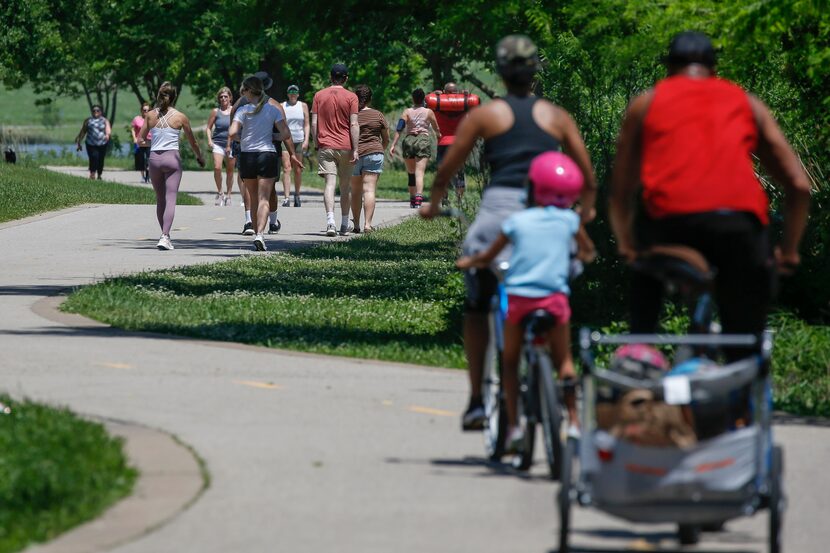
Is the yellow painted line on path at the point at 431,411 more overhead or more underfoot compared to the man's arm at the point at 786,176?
more underfoot

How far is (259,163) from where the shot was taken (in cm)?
1906

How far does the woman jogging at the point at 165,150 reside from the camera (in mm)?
18516

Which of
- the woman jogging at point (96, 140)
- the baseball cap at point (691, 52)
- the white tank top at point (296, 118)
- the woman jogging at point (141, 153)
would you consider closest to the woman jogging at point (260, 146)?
the white tank top at point (296, 118)

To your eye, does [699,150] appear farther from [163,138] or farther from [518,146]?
[163,138]

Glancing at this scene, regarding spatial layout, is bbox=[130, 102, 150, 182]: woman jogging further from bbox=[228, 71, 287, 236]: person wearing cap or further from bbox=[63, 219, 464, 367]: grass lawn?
bbox=[63, 219, 464, 367]: grass lawn

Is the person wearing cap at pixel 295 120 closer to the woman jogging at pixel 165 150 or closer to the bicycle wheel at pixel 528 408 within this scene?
the woman jogging at pixel 165 150

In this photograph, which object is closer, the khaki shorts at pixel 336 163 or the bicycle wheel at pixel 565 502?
the bicycle wheel at pixel 565 502

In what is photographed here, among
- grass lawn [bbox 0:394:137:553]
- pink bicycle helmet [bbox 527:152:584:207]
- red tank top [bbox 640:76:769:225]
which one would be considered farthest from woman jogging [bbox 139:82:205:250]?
red tank top [bbox 640:76:769:225]

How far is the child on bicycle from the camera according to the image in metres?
6.73

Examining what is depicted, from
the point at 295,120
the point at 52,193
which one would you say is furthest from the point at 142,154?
the point at 295,120

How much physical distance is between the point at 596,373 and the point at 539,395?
1.22 m

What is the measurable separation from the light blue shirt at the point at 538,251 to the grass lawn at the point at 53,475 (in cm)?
168

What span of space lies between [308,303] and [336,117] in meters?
7.61

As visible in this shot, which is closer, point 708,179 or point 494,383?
point 708,179
